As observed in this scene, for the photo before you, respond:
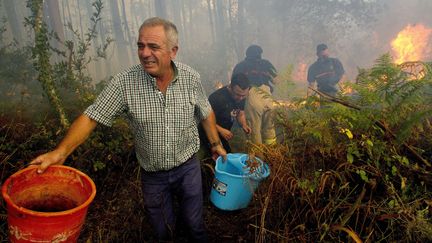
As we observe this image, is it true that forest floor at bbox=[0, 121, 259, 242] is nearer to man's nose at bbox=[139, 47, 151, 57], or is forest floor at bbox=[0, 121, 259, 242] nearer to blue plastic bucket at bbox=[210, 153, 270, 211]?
blue plastic bucket at bbox=[210, 153, 270, 211]

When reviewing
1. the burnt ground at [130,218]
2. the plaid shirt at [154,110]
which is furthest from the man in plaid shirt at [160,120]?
the burnt ground at [130,218]

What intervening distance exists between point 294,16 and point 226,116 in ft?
61.4

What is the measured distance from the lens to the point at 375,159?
9.09 feet

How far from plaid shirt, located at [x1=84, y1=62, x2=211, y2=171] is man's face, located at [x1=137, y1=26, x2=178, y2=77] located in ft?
0.46

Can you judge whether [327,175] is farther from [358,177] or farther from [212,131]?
[212,131]

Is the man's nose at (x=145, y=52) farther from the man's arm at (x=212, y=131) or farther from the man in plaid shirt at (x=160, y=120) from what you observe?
the man's arm at (x=212, y=131)

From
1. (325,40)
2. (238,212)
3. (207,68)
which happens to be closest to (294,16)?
→ (325,40)

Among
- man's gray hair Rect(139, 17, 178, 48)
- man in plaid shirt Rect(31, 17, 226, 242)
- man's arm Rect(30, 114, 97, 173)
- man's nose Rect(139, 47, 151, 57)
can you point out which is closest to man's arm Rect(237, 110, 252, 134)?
man in plaid shirt Rect(31, 17, 226, 242)

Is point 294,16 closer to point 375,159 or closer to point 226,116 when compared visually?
point 226,116

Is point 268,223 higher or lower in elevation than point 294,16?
lower

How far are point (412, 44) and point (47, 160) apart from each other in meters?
22.3

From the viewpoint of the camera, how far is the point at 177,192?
10.2 feet

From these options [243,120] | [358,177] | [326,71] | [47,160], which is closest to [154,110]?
[47,160]

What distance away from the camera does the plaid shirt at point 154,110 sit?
102 inches
